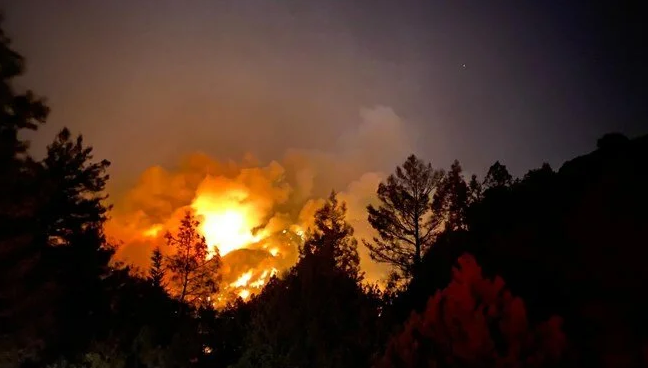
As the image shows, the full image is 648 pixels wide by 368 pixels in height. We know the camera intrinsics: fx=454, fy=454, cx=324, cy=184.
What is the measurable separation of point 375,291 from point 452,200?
69.1ft

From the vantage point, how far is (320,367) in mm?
10062

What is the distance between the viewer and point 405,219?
1222 inches

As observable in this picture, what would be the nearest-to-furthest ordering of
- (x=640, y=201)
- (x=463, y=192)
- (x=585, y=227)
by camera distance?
(x=640, y=201) → (x=585, y=227) → (x=463, y=192)

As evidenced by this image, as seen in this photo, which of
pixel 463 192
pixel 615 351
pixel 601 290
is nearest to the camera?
pixel 615 351

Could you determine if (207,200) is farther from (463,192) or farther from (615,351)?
(615,351)

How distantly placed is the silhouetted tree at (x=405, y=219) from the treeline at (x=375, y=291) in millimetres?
7731

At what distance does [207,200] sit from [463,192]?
49.8 m

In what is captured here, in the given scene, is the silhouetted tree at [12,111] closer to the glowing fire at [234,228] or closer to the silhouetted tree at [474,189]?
the silhouetted tree at [474,189]

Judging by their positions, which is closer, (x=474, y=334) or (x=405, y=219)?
(x=474, y=334)

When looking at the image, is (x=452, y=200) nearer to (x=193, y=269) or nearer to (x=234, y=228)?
(x=193, y=269)

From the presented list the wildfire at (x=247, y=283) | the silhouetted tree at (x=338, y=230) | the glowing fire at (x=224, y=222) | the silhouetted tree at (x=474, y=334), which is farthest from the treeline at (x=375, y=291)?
the glowing fire at (x=224, y=222)

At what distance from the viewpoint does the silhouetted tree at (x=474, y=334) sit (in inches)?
308

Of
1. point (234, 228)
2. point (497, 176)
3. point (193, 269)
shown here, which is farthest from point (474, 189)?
point (234, 228)

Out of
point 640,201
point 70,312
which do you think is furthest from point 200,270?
point 640,201
